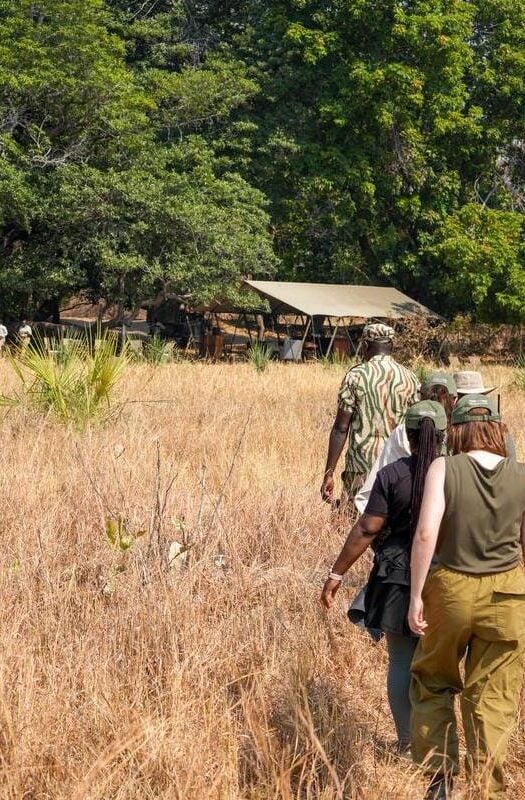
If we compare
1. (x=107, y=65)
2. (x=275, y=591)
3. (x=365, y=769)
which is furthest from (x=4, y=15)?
(x=365, y=769)

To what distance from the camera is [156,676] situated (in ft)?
14.3

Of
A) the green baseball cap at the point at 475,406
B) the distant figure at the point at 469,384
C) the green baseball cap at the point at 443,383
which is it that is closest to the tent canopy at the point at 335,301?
the green baseball cap at the point at 443,383

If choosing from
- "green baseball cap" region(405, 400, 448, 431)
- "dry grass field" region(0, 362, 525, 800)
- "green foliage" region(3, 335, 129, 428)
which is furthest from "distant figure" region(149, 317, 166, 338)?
"green baseball cap" region(405, 400, 448, 431)

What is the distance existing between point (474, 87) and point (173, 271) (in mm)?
13188

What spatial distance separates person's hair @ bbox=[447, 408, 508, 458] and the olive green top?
0.06 m

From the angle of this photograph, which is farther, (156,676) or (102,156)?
(102,156)

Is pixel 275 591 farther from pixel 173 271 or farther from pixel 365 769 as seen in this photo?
pixel 173 271

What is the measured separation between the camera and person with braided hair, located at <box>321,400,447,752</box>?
12.9 ft

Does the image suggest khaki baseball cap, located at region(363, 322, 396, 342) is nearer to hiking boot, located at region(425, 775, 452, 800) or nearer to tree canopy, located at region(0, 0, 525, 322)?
hiking boot, located at region(425, 775, 452, 800)

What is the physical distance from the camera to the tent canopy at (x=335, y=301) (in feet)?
93.7

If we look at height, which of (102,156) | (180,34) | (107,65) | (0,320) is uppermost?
(180,34)

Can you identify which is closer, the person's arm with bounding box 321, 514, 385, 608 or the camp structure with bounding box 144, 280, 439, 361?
the person's arm with bounding box 321, 514, 385, 608

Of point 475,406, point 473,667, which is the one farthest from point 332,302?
point 473,667

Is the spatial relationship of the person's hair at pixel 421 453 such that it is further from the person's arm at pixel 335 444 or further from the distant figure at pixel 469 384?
the person's arm at pixel 335 444
